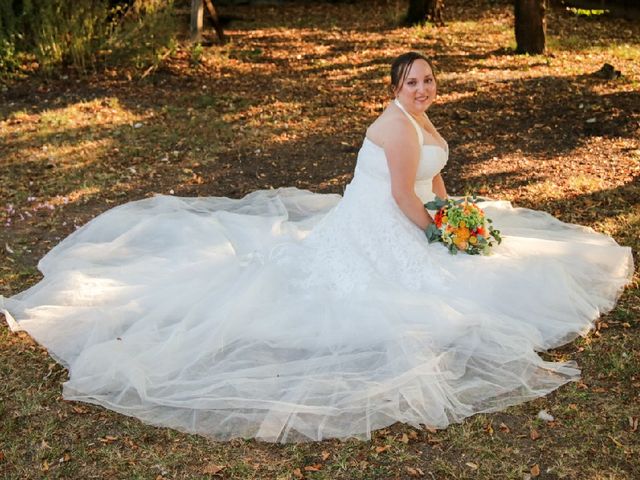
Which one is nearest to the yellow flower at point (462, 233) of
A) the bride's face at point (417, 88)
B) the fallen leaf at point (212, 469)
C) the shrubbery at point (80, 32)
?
the bride's face at point (417, 88)

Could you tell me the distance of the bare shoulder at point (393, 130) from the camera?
4609mm

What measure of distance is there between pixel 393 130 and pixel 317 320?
120 cm

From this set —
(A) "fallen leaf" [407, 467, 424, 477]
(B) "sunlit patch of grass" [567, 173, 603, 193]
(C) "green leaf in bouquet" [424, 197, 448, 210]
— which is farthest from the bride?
(B) "sunlit patch of grass" [567, 173, 603, 193]

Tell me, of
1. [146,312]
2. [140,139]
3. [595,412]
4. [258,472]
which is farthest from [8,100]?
[595,412]

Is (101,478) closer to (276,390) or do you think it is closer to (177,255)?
(276,390)

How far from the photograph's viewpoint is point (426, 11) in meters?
13.1

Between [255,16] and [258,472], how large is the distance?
12.1 meters

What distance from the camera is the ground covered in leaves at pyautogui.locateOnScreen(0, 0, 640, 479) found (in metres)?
3.70

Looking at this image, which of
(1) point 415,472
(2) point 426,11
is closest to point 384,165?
(1) point 415,472

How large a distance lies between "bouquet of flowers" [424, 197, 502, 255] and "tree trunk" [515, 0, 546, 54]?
670cm

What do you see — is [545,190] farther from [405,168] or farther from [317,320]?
[317,320]

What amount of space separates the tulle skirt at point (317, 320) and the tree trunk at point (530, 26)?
5901mm

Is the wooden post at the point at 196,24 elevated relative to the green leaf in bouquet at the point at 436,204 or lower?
elevated

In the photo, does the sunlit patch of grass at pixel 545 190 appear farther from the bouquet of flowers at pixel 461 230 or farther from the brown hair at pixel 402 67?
the brown hair at pixel 402 67
